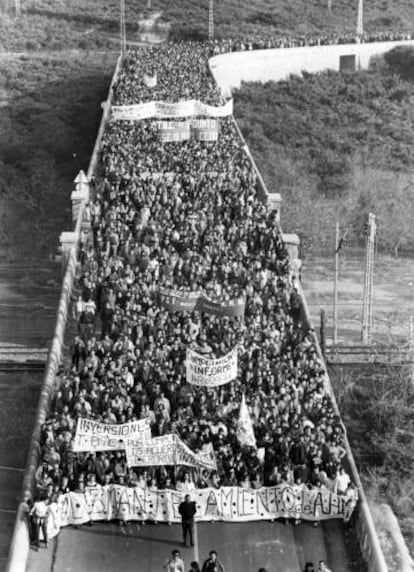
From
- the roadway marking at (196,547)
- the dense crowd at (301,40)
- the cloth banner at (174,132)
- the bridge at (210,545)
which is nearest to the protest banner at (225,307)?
the bridge at (210,545)

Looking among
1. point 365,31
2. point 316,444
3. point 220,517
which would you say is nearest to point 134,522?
point 220,517

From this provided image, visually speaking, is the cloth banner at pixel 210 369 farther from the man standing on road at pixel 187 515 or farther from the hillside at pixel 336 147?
the hillside at pixel 336 147

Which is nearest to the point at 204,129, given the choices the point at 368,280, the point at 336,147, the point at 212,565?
the point at 368,280

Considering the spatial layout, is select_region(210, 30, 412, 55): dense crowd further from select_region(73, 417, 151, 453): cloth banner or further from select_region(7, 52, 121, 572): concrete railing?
select_region(73, 417, 151, 453): cloth banner

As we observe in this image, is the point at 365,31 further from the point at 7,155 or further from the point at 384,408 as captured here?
the point at 384,408

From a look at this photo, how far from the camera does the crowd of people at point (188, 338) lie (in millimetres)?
19594

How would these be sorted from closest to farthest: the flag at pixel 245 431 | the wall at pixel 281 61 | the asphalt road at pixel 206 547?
1. the asphalt road at pixel 206 547
2. the flag at pixel 245 431
3. the wall at pixel 281 61

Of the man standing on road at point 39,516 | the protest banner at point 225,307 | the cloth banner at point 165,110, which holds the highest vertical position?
the cloth banner at point 165,110

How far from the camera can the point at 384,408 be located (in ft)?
101

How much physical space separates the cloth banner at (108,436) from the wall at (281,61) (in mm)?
48397

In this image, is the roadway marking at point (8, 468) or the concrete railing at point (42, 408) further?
the roadway marking at point (8, 468)

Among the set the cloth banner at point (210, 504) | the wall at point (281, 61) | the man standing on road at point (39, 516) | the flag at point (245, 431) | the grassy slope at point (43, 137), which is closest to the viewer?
the man standing on road at point (39, 516)

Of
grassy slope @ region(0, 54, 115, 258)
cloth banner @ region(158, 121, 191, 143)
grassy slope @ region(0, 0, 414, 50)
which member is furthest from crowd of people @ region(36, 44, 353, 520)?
grassy slope @ region(0, 0, 414, 50)

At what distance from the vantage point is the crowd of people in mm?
19594
